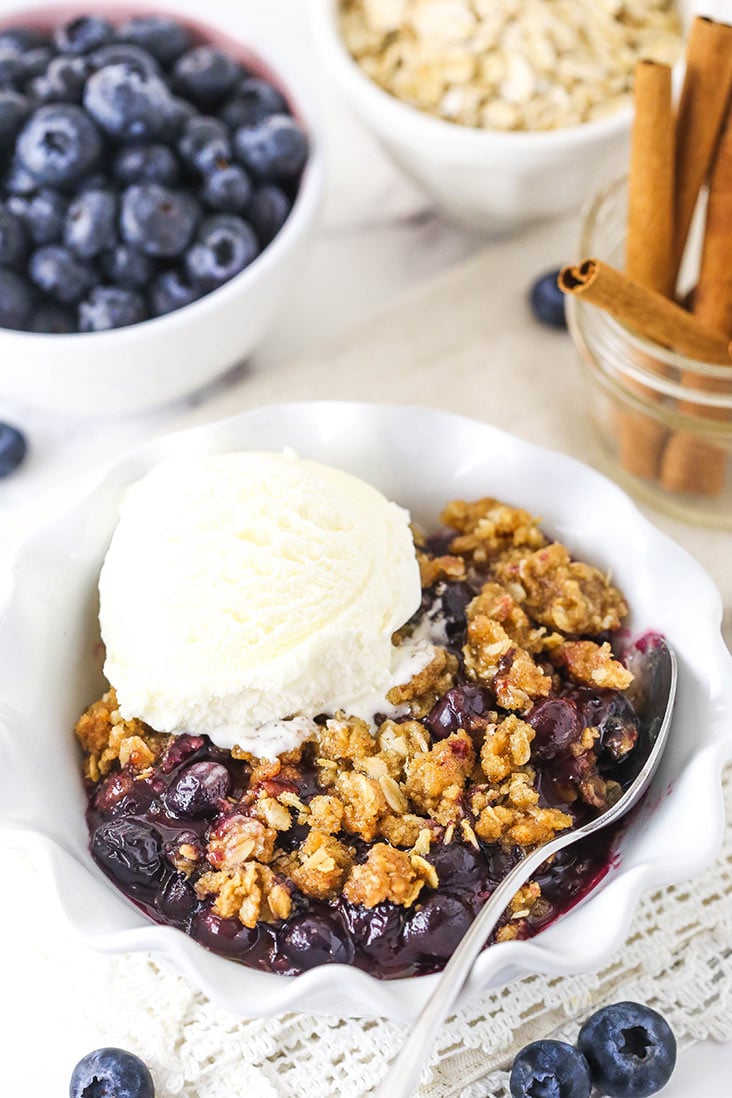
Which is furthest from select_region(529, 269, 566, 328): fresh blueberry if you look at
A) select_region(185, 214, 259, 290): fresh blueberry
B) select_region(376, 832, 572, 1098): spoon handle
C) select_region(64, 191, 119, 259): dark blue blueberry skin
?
select_region(376, 832, 572, 1098): spoon handle

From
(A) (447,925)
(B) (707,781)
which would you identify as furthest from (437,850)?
(B) (707,781)

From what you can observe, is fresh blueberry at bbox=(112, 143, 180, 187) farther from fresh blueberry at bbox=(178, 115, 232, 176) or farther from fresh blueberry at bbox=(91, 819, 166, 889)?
fresh blueberry at bbox=(91, 819, 166, 889)

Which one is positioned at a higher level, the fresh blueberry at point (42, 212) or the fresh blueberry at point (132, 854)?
the fresh blueberry at point (42, 212)

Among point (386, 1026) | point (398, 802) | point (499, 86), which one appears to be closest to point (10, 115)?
point (499, 86)

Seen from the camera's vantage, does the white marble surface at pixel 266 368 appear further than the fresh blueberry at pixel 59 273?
No

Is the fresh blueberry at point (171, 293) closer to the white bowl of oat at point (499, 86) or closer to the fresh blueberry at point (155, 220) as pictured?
the fresh blueberry at point (155, 220)

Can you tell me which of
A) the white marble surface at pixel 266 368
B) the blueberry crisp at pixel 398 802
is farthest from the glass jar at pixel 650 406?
the blueberry crisp at pixel 398 802
